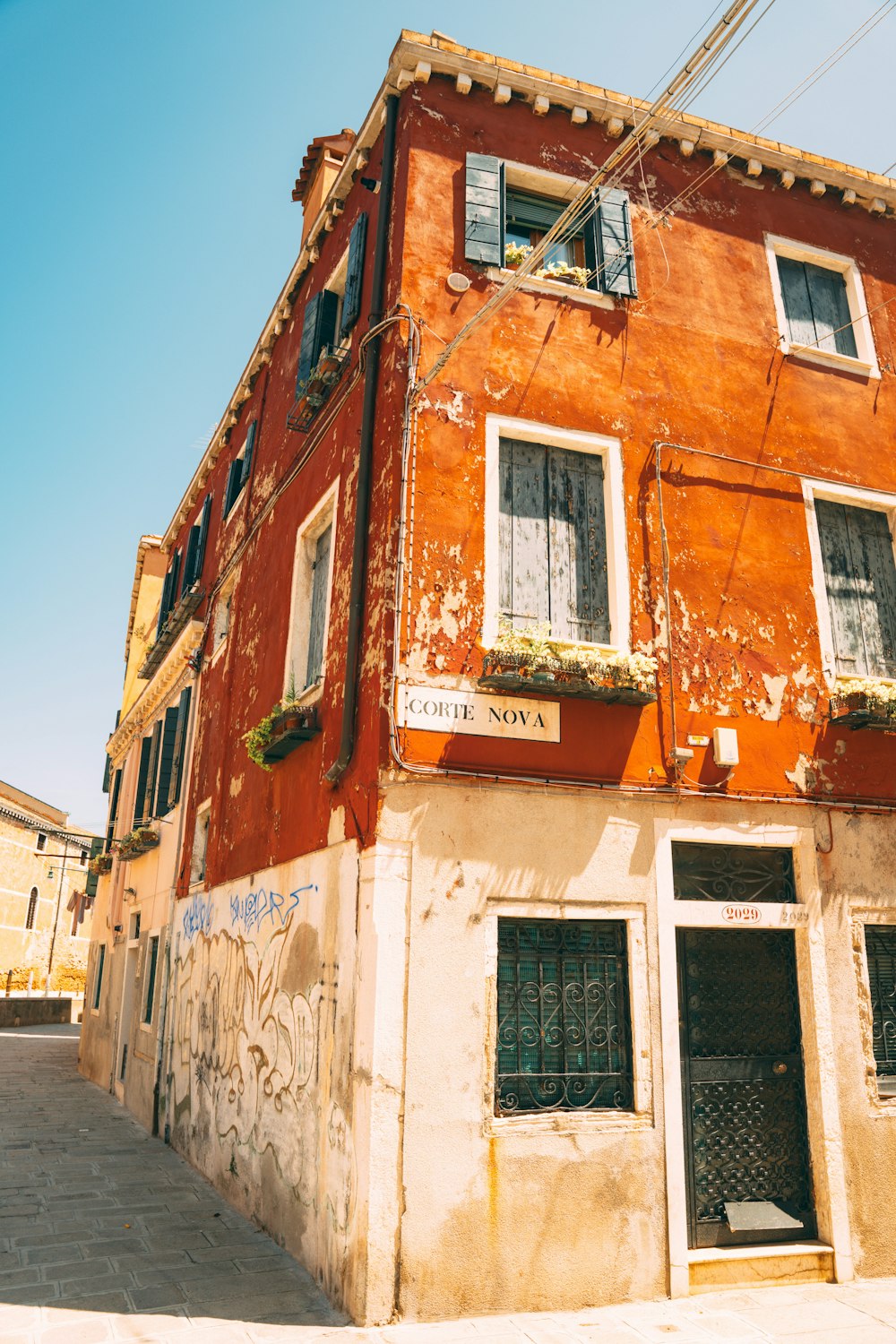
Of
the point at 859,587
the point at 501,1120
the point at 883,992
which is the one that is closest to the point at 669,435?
the point at 859,587

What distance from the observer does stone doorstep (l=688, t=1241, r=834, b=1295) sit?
5.97 m

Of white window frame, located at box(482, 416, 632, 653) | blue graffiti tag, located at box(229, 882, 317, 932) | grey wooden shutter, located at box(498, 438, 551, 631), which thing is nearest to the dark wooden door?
white window frame, located at box(482, 416, 632, 653)

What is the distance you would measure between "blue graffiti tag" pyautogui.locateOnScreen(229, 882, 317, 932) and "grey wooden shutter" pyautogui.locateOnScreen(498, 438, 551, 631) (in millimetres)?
2661

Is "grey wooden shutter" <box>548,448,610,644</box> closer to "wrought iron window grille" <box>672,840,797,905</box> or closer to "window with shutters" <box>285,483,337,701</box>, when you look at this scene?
"wrought iron window grille" <box>672,840,797,905</box>

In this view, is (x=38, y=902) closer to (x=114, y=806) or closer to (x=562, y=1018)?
(x=114, y=806)

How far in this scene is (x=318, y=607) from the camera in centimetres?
852

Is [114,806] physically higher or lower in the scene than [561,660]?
higher

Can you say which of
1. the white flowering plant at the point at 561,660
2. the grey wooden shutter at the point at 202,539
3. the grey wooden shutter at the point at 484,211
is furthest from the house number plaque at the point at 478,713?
the grey wooden shutter at the point at 202,539

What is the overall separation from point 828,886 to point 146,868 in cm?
1117

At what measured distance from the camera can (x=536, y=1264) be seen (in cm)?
562

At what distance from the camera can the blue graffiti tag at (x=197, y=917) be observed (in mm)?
10352

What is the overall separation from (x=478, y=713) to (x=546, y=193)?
509 centimetres

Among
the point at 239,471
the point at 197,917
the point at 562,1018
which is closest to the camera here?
the point at 562,1018

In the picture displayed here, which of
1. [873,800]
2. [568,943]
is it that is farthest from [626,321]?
[568,943]
